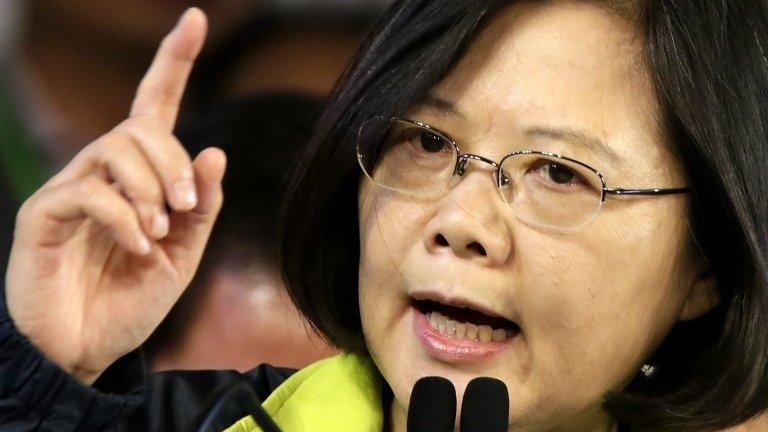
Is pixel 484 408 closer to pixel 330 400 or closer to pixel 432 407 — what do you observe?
pixel 432 407

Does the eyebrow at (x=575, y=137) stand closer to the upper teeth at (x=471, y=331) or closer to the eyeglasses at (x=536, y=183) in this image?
the eyeglasses at (x=536, y=183)

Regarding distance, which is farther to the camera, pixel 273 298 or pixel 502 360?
pixel 273 298

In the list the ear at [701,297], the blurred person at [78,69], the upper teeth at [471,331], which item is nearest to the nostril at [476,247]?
the upper teeth at [471,331]

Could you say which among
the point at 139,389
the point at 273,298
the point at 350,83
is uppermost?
the point at 350,83

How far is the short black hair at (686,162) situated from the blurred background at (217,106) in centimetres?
59

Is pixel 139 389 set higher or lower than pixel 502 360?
lower

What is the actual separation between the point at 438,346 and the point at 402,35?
39 cm

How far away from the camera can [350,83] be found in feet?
4.63

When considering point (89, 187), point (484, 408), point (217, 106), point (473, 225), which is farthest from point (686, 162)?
point (217, 106)

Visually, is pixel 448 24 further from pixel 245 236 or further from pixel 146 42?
pixel 245 236

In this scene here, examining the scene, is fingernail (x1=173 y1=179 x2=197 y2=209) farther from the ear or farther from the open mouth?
the ear

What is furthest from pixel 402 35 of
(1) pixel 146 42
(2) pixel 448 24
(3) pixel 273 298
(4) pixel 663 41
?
(3) pixel 273 298

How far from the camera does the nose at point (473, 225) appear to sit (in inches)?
→ 49.1

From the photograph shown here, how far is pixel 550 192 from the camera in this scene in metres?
1.29
